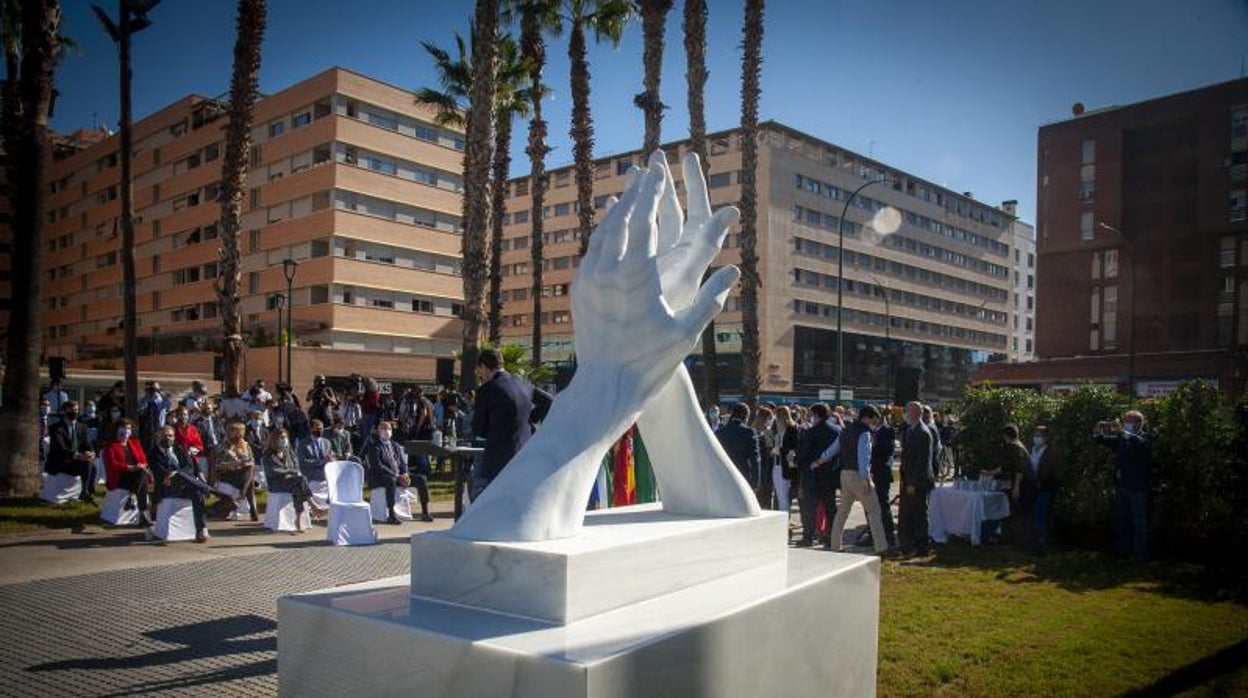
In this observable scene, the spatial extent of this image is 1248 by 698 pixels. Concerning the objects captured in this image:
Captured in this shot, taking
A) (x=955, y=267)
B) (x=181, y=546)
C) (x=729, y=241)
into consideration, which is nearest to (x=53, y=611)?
(x=181, y=546)

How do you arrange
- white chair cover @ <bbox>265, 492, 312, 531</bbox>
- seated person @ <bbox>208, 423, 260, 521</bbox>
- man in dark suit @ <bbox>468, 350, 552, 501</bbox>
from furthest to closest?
1. seated person @ <bbox>208, 423, 260, 521</bbox>
2. white chair cover @ <bbox>265, 492, 312, 531</bbox>
3. man in dark suit @ <bbox>468, 350, 552, 501</bbox>

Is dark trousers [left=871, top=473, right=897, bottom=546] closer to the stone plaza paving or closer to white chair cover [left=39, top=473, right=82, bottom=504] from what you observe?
the stone plaza paving

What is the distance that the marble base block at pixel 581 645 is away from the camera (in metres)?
3.08

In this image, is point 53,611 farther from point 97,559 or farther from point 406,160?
point 406,160

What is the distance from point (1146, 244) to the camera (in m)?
46.6

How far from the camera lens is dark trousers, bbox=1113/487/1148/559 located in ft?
32.6

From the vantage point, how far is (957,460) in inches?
526

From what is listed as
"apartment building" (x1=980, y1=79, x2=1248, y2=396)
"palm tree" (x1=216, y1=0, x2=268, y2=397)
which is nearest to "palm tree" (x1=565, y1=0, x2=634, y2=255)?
"palm tree" (x1=216, y1=0, x2=268, y2=397)

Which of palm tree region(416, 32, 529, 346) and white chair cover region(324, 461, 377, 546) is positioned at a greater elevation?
palm tree region(416, 32, 529, 346)

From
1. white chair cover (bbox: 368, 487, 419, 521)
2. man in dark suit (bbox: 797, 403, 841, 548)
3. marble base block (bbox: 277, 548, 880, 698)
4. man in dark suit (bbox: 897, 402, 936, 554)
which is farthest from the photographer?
white chair cover (bbox: 368, 487, 419, 521)

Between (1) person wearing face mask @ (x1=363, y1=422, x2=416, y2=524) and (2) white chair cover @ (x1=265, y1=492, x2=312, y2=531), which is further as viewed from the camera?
(1) person wearing face mask @ (x1=363, y1=422, x2=416, y2=524)

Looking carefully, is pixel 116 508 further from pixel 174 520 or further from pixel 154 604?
pixel 154 604

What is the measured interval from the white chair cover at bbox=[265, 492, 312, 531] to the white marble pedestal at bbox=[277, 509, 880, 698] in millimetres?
7438

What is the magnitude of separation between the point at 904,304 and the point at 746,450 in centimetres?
5900
